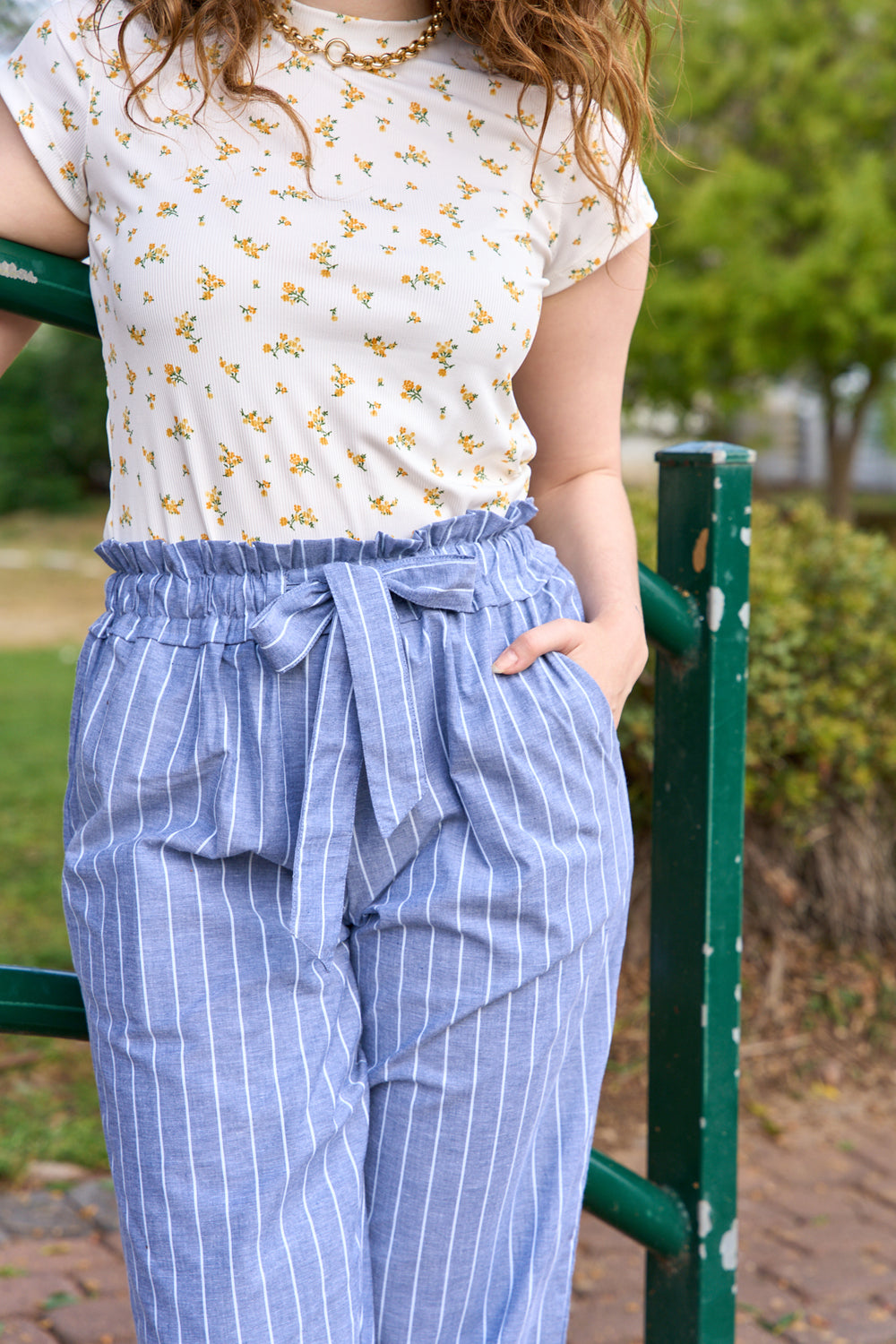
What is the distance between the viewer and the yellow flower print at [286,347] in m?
1.11

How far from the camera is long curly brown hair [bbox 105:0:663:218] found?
116cm

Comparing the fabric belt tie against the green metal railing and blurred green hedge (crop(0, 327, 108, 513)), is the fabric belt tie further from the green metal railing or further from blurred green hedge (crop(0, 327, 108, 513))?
blurred green hedge (crop(0, 327, 108, 513))

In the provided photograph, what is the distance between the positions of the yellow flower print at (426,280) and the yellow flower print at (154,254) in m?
0.20

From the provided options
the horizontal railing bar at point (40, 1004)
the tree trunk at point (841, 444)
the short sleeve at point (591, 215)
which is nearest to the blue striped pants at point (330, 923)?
the horizontal railing bar at point (40, 1004)

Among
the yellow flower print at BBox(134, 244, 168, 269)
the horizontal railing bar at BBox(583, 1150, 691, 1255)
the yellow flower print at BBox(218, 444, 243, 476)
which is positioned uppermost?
the yellow flower print at BBox(134, 244, 168, 269)

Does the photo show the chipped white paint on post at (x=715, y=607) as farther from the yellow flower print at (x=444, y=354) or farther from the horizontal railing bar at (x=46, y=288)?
the horizontal railing bar at (x=46, y=288)

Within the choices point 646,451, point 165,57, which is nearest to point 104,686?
point 165,57

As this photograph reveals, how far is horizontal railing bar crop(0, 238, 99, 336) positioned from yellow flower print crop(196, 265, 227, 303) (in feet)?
0.48

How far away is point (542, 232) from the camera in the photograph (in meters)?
1.28

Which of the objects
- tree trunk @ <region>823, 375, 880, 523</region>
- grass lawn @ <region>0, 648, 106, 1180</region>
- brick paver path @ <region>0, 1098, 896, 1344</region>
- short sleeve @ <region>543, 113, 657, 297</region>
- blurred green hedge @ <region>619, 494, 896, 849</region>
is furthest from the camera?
tree trunk @ <region>823, 375, 880, 523</region>

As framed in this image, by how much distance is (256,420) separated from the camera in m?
1.11

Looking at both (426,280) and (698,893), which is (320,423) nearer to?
(426,280)

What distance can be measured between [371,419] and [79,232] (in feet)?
1.07

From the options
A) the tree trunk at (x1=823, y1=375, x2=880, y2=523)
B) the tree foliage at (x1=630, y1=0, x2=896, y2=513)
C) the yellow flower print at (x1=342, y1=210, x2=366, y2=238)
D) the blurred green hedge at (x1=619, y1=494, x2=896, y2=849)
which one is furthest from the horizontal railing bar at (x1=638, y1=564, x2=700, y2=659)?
the tree trunk at (x1=823, y1=375, x2=880, y2=523)
